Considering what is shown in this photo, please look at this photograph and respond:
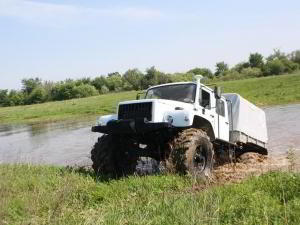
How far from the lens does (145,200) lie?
8625mm

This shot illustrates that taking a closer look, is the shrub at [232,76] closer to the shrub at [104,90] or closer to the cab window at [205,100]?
the shrub at [104,90]

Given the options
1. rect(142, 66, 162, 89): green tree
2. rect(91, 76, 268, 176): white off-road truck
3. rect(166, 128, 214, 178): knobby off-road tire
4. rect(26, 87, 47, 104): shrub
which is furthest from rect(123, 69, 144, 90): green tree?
rect(166, 128, 214, 178): knobby off-road tire

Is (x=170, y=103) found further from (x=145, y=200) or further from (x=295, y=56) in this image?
(x=295, y=56)

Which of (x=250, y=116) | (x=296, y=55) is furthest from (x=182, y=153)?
(x=296, y=55)

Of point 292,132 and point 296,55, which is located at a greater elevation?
point 296,55

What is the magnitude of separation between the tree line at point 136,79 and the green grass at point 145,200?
194ft

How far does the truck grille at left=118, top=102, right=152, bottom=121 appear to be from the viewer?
11.3 metres

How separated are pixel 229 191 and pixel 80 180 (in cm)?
347

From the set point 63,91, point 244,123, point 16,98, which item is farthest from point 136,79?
point 244,123

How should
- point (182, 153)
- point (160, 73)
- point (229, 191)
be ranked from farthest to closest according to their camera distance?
point (160, 73), point (182, 153), point (229, 191)

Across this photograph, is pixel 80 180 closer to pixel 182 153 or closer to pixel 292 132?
pixel 182 153

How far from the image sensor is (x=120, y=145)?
1225 cm

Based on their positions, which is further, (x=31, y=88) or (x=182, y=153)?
(x=31, y=88)

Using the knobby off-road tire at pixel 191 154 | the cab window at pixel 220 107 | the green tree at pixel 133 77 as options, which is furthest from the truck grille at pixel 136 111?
the green tree at pixel 133 77
